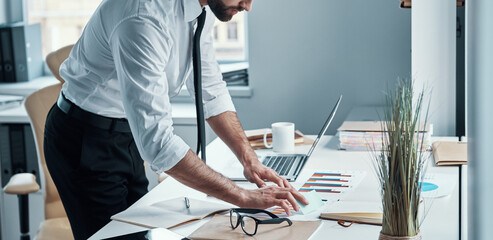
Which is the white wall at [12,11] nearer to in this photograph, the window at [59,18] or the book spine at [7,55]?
the window at [59,18]

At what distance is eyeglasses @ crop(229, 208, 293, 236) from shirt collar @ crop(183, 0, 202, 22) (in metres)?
0.57

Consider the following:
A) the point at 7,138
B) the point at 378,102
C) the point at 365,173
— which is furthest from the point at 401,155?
the point at 7,138

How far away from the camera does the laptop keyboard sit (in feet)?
6.24

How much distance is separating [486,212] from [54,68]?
1.96m

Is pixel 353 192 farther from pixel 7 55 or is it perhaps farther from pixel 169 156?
pixel 7 55

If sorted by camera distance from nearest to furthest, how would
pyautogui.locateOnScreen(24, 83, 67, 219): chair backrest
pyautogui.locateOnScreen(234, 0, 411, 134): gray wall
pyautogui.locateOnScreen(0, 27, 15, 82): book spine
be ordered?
pyautogui.locateOnScreen(24, 83, 67, 219): chair backrest, pyautogui.locateOnScreen(234, 0, 411, 134): gray wall, pyautogui.locateOnScreen(0, 27, 15, 82): book spine

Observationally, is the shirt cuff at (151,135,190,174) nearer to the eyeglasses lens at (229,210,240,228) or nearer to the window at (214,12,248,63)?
the eyeglasses lens at (229,210,240,228)

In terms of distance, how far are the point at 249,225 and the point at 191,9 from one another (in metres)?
0.64

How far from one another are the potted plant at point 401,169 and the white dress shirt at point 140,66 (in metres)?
0.55

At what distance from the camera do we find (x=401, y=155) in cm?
116

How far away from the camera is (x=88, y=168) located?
1.87 meters

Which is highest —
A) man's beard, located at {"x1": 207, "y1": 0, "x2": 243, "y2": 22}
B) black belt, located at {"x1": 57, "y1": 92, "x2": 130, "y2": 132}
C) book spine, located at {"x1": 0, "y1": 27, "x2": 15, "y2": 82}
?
man's beard, located at {"x1": 207, "y1": 0, "x2": 243, "y2": 22}

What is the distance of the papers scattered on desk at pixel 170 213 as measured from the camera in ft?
4.87

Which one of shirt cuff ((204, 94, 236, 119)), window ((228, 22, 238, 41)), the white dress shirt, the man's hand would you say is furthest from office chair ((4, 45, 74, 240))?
window ((228, 22, 238, 41))
